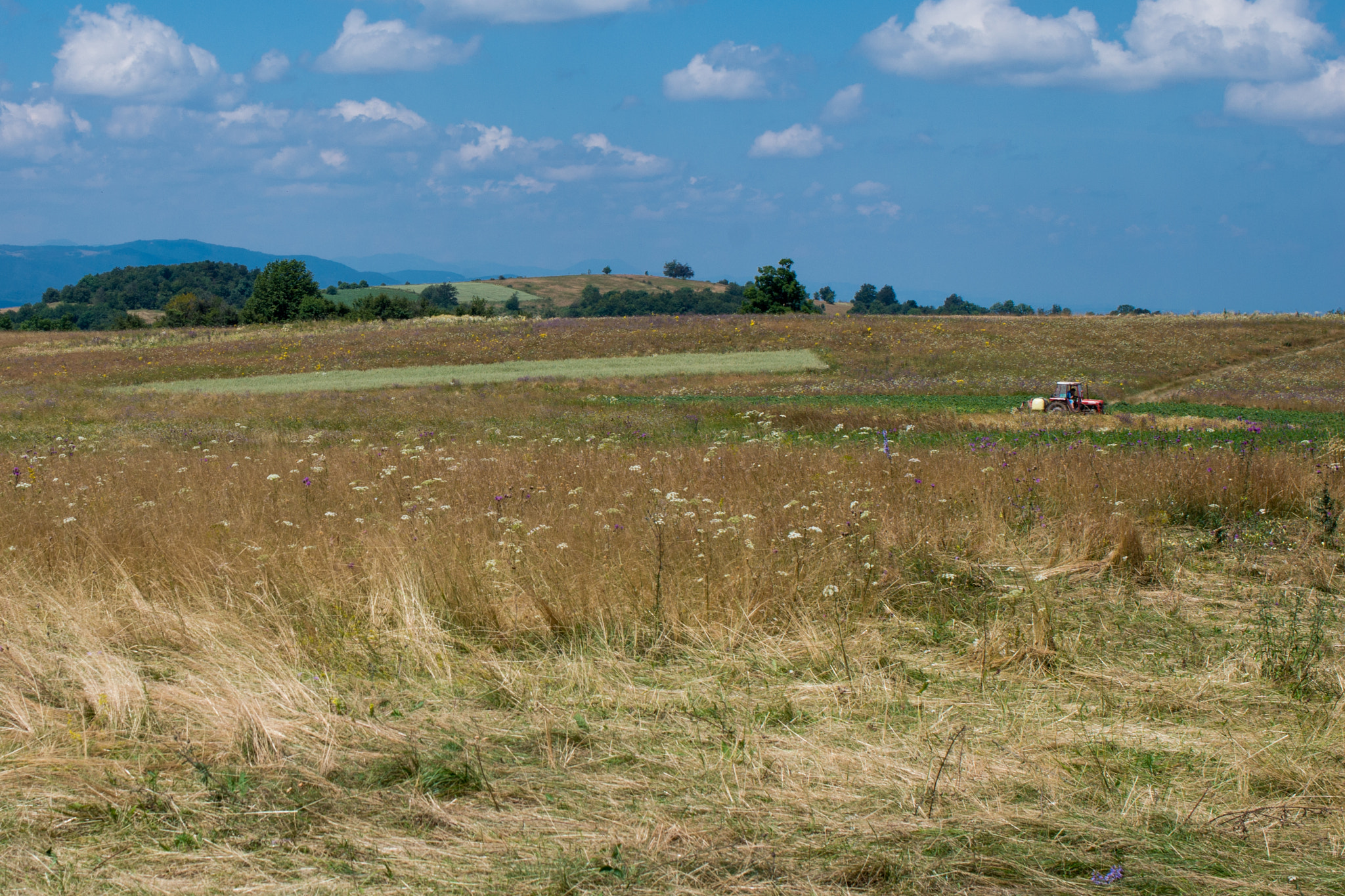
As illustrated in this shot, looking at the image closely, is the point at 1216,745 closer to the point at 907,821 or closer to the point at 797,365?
the point at 907,821

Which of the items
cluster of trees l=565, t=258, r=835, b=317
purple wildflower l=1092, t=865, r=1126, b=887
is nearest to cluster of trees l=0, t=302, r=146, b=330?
cluster of trees l=565, t=258, r=835, b=317

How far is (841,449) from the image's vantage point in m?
11.8

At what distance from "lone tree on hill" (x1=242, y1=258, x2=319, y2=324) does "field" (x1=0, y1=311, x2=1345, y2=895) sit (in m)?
90.9

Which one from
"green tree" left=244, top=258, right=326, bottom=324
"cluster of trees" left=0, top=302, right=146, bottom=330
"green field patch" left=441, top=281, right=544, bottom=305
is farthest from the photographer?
"green field patch" left=441, top=281, right=544, bottom=305

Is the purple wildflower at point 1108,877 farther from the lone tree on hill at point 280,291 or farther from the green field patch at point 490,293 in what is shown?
the green field patch at point 490,293

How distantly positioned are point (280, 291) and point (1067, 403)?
89.8m

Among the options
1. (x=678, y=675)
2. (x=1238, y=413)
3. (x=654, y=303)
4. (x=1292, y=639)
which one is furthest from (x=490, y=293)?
(x=1292, y=639)

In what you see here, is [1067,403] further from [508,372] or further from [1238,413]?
[508,372]

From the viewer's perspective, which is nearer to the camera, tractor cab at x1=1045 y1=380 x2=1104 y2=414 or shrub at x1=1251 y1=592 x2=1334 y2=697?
shrub at x1=1251 y1=592 x2=1334 y2=697

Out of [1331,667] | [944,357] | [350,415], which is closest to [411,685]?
[1331,667]

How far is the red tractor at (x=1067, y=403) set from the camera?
24875mm

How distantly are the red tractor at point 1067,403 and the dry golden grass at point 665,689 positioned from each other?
1689 centimetres

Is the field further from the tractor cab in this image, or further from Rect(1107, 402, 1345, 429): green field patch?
the tractor cab

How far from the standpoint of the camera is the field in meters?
2.96
